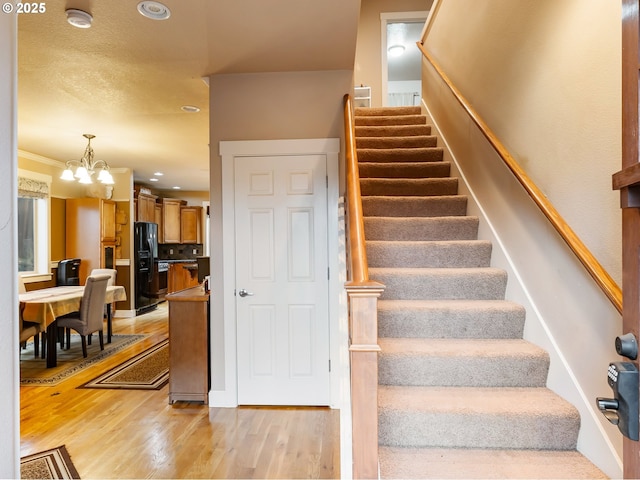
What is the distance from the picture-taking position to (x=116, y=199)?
22.6ft

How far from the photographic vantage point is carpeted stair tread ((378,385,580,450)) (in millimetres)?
1667

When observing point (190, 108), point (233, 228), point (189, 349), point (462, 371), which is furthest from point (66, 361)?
point (462, 371)

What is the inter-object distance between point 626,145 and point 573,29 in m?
1.33

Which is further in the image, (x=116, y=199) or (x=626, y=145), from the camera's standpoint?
(x=116, y=199)

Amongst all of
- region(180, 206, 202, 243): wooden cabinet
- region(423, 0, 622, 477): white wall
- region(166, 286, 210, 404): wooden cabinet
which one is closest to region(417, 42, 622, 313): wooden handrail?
region(423, 0, 622, 477): white wall

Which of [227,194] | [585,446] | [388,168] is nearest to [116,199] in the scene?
[227,194]

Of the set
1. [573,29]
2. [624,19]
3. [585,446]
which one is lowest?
[585,446]

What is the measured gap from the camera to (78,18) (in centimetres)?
220

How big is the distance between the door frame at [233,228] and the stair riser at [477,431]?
1.37 metres

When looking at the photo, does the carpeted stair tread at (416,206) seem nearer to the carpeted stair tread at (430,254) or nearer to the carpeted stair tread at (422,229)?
the carpeted stair tread at (422,229)

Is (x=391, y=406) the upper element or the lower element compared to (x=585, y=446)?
upper

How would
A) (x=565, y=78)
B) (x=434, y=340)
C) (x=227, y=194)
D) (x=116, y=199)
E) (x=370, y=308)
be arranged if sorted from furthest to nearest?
1. (x=116, y=199)
2. (x=227, y=194)
3. (x=434, y=340)
4. (x=565, y=78)
5. (x=370, y=308)

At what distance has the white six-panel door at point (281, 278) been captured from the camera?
308 cm

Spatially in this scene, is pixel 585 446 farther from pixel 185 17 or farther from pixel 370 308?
pixel 185 17
